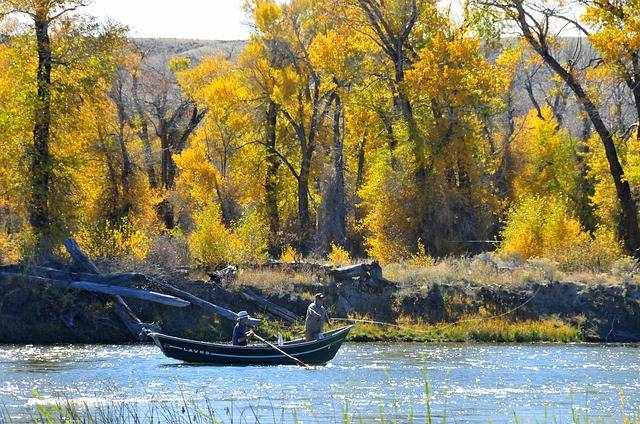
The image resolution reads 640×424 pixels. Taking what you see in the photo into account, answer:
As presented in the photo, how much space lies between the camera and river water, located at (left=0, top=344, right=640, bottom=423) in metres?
22.9

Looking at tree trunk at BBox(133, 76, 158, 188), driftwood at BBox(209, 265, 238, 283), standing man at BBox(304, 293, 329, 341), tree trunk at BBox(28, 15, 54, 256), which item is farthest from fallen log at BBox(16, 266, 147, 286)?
tree trunk at BBox(133, 76, 158, 188)

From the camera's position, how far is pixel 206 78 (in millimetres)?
68562

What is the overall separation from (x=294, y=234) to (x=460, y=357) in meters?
28.4

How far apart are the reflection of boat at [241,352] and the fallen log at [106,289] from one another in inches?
237

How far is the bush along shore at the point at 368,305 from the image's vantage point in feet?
126

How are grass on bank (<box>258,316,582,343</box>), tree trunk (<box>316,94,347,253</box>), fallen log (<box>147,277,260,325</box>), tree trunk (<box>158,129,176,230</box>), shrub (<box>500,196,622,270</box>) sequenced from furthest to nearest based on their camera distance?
1. tree trunk (<box>158,129,176,230</box>)
2. tree trunk (<box>316,94,347,253</box>)
3. shrub (<box>500,196,622,270</box>)
4. grass on bank (<box>258,316,582,343</box>)
5. fallen log (<box>147,277,260,325</box>)

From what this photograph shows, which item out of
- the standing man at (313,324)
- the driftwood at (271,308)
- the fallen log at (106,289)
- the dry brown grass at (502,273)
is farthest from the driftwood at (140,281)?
the dry brown grass at (502,273)

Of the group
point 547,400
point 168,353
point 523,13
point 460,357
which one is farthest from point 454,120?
point 547,400

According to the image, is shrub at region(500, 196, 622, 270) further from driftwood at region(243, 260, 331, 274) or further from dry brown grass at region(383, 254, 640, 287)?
driftwood at region(243, 260, 331, 274)

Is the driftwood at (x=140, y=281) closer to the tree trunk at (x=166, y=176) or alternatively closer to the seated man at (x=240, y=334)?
the seated man at (x=240, y=334)

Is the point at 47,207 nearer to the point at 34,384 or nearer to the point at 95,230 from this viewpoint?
the point at 95,230

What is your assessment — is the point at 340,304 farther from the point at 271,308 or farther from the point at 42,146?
the point at 42,146

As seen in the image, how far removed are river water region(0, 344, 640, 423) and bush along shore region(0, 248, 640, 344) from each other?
233 cm

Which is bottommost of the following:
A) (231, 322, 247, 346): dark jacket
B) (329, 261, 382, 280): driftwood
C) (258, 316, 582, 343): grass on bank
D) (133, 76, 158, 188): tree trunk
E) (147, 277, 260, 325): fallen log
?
(258, 316, 582, 343): grass on bank
